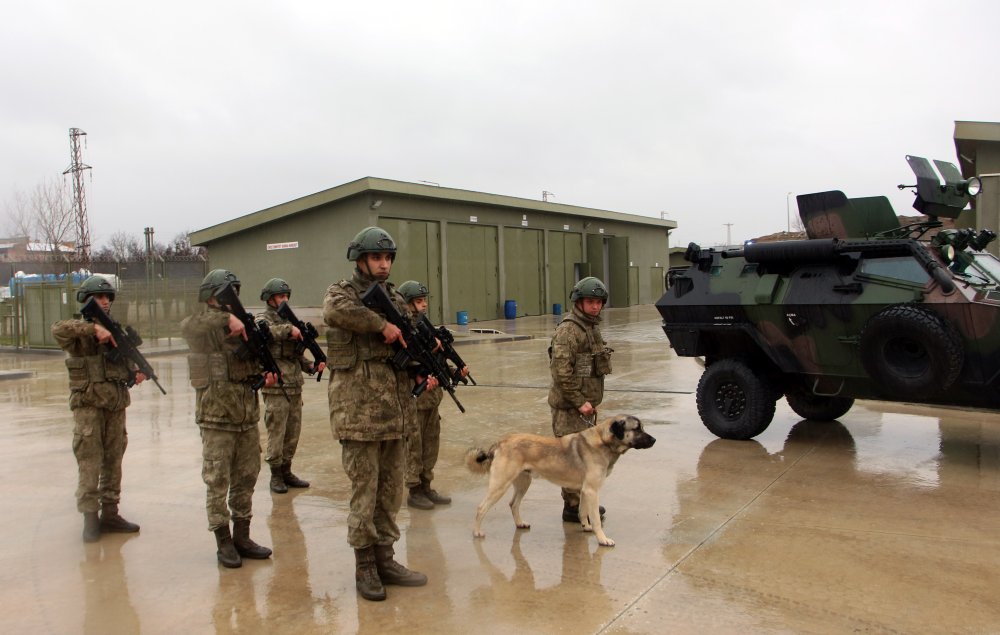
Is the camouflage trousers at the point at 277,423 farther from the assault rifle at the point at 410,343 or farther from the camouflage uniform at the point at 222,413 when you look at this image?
the assault rifle at the point at 410,343

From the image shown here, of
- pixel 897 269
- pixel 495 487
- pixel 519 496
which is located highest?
pixel 897 269

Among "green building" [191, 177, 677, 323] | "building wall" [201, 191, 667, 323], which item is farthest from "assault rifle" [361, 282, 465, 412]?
"building wall" [201, 191, 667, 323]

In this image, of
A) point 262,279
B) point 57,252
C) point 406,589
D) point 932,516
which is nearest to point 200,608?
point 406,589

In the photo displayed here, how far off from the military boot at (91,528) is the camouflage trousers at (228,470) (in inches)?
38.8

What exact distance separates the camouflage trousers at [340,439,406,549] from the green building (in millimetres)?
18108

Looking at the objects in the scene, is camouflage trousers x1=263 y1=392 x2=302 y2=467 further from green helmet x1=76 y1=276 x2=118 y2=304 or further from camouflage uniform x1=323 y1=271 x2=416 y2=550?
camouflage uniform x1=323 y1=271 x2=416 y2=550

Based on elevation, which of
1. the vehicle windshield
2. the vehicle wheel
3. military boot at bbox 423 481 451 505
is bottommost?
military boot at bbox 423 481 451 505

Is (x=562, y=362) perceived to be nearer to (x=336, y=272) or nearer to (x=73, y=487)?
(x=73, y=487)

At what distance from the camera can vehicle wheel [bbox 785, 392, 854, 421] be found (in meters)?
8.56

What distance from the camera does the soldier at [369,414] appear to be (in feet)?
13.4

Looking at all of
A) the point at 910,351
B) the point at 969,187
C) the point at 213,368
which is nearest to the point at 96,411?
the point at 213,368

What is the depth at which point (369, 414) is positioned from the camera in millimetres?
4125

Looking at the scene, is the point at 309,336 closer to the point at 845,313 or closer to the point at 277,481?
the point at 277,481

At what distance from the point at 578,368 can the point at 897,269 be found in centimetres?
334
